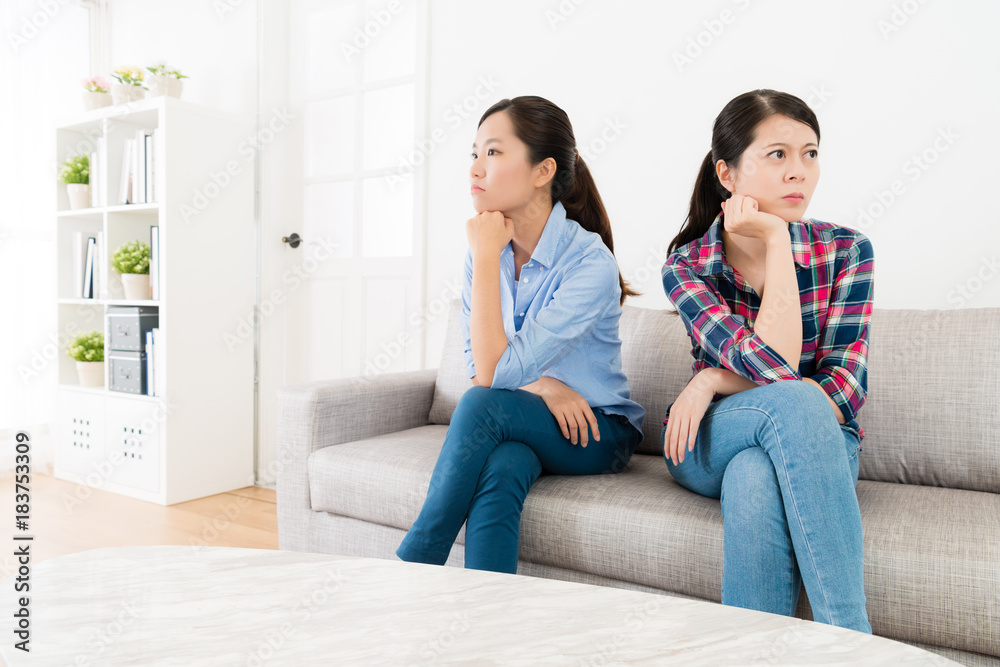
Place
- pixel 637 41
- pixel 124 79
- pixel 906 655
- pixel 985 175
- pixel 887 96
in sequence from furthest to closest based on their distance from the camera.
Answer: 1. pixel 124 79
2. pixel 637 41
3. pixel 887 96
4. pixel 985 175
5. pixel 906 655

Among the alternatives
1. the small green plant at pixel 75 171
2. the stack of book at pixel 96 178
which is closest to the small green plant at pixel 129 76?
the stack of book at pixel 96 178

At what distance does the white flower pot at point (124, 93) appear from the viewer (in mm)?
2705

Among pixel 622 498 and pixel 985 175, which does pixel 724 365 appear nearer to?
pixel 622 498

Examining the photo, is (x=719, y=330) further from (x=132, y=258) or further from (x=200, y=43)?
(x=200, y=43)

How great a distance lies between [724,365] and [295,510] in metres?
1.05

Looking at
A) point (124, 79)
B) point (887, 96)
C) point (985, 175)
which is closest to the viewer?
point (985, 175)

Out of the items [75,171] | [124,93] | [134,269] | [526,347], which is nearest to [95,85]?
[124,93]

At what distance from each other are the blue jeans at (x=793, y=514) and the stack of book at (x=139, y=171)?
2382 mm

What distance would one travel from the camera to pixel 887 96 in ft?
5.52

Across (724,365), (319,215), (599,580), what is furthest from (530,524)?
(319,215)

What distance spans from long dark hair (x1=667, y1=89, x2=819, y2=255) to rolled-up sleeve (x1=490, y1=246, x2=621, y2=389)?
24 centimetres

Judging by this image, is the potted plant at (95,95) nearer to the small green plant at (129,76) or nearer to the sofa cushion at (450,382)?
the small green plant at (129,76)

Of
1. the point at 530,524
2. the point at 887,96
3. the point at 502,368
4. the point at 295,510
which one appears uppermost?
the point at 887,96

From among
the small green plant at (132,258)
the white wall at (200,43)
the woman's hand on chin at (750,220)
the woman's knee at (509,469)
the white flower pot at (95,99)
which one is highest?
the white wall at (200,43)
